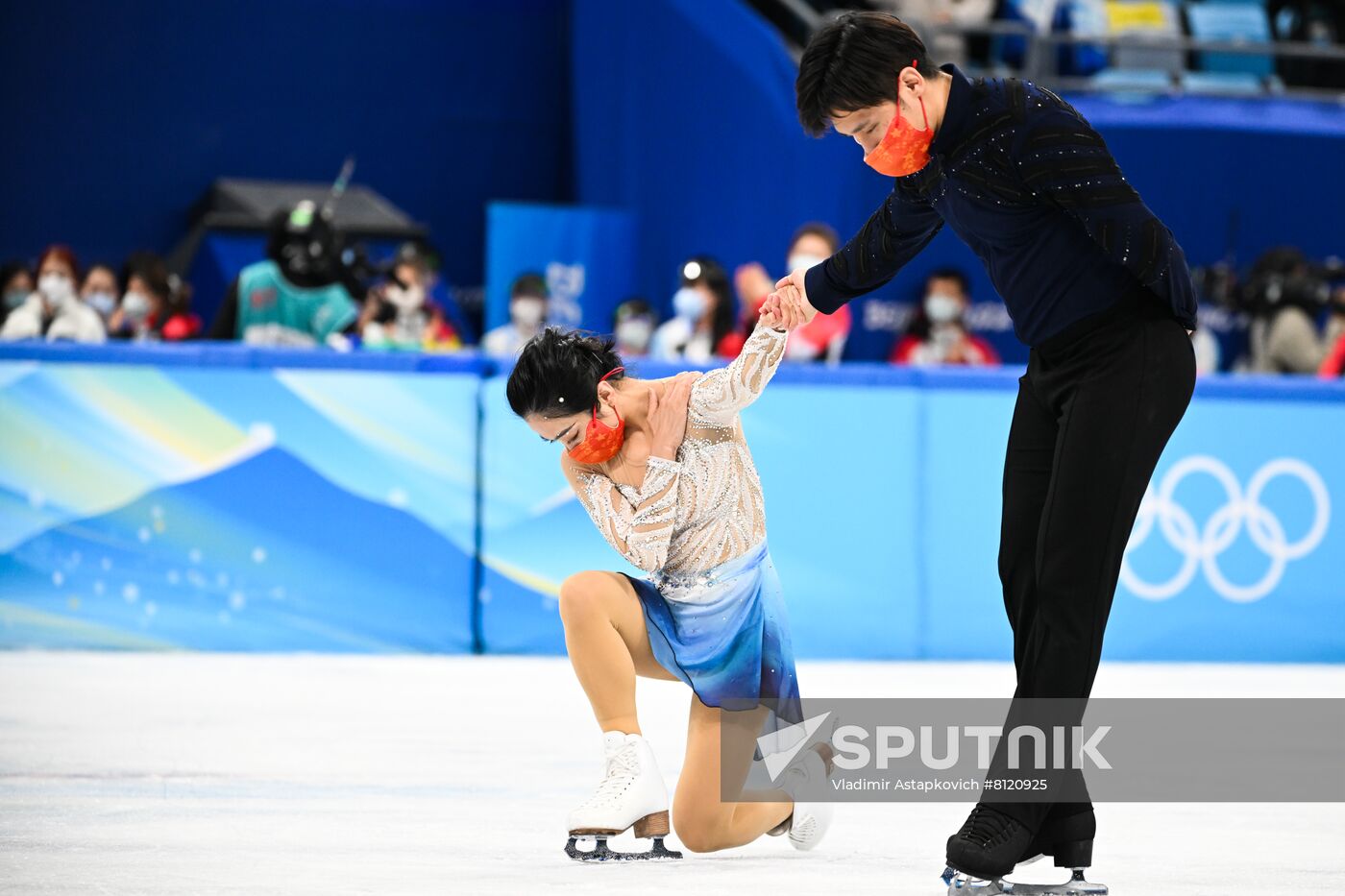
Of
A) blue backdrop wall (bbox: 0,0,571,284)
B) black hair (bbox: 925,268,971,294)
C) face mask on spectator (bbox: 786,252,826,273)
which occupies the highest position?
blue backdrop wall (bbox: 0,0,571,284)

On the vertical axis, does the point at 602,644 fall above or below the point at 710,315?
below

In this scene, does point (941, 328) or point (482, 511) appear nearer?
point (482, 511)

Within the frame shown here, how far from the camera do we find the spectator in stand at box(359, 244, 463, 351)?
8.43m

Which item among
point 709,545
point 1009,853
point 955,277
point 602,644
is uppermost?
point 955,277

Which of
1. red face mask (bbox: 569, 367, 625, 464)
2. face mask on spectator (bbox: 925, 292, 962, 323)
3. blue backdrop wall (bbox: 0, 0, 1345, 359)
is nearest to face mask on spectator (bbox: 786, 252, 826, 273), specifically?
face mask on spectator (bbox: 925, 292, 962, 323)

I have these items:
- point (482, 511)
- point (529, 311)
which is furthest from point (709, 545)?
point (529, 311)

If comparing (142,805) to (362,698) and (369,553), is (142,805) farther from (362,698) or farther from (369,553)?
(369,553)

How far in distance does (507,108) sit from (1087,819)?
34.6 ft

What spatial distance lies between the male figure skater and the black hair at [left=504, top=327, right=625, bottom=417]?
618 millimetres

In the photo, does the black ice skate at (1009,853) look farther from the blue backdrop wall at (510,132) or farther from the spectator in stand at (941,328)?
the blue backdrop wall at (510,132)

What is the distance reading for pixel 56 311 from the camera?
8.10 m

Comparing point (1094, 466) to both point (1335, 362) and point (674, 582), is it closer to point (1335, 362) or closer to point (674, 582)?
point (674, 582)

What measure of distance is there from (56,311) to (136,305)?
0.46 m

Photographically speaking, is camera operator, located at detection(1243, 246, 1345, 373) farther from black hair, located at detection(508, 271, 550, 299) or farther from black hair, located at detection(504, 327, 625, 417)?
black hair, located at detection(504, 327, 625, 417)
